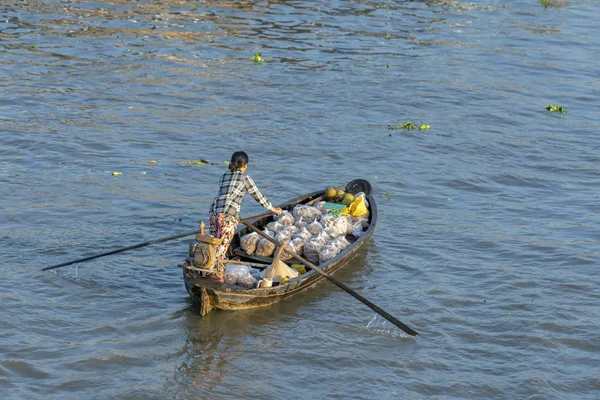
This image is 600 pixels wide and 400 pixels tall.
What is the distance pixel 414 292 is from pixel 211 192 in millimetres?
4335

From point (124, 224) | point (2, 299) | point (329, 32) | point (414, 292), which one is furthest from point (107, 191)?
point (329, 32)

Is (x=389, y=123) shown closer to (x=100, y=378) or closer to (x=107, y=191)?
(x=107, y=191)

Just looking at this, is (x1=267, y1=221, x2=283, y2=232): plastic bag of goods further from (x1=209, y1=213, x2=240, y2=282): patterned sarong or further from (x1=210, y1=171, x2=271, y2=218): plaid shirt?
(x1=210, y1=171, x2=271, y2=218): plaid shirt

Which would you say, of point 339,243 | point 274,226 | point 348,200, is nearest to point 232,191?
point 274,226

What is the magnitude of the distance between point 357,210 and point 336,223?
0.73 m

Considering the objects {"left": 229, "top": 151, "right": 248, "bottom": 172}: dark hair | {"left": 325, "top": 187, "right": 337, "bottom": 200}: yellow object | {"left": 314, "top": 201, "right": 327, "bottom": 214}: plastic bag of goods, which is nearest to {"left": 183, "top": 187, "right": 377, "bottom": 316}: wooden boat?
{"left": 314, "top": 201, "right": 327, "bottom": 214}: plastic bag of goods

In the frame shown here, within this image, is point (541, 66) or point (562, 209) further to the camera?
point (541, 66)

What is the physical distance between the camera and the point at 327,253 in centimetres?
1164

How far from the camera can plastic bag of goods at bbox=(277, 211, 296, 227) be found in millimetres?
12383

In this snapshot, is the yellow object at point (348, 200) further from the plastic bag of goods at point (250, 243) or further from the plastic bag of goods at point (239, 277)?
the plastic bag of goods at point (239, 277)

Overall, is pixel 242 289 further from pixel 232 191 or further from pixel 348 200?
pixel 348 200

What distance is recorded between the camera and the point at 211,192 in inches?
576

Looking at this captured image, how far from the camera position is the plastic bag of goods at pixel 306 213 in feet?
41.5

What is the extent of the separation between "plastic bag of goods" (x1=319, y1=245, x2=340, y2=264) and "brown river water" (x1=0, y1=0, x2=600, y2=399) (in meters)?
0.39
